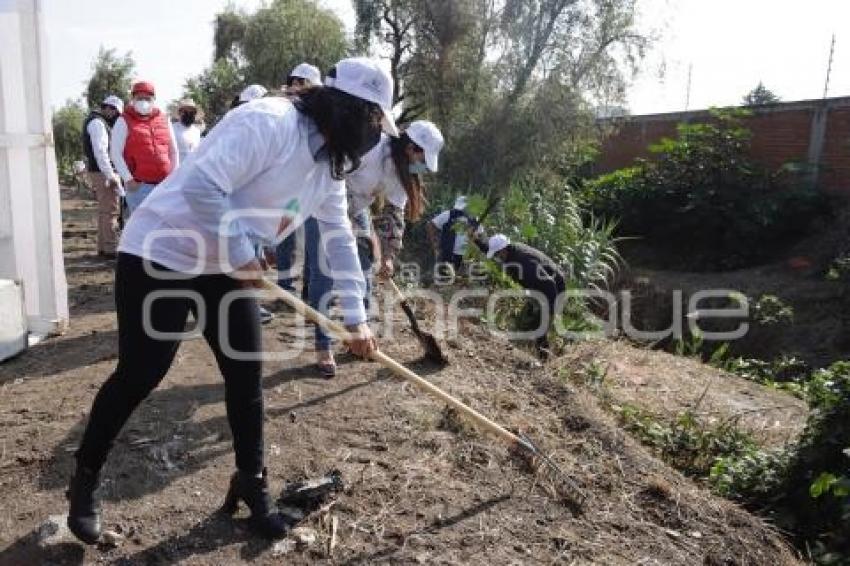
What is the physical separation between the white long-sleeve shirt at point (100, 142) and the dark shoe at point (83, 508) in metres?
4.97

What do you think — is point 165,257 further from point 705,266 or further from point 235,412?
point 705,266

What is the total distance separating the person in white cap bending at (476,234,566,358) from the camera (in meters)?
5.70

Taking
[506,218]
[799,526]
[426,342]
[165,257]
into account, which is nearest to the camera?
[165,257]

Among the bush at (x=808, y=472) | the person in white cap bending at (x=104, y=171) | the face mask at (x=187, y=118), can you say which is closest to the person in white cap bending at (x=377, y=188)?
the bush at (x=808, y=472)

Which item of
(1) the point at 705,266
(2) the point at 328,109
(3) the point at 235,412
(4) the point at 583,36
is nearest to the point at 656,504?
(3) the point at 235,412

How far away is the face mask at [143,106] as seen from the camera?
4988mm

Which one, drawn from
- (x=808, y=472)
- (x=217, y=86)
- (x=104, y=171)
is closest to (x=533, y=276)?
(x=808, y=472)

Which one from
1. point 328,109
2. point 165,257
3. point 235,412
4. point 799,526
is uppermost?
point 328,109

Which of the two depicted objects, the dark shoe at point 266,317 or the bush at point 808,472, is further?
the dark shoe at point 266,317

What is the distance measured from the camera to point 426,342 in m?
4.37

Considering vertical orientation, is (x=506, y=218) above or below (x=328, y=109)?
below

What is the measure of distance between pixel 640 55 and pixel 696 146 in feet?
11.5

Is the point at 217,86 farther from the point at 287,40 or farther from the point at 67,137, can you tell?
the point at 67,137

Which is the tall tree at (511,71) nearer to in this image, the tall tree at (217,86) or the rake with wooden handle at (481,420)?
the rake with wooden handle at (481,420)
